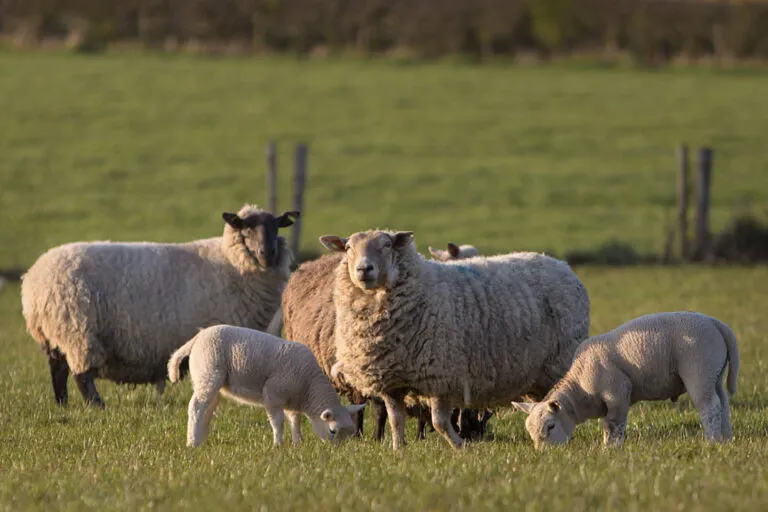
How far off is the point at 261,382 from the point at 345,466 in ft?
5.54

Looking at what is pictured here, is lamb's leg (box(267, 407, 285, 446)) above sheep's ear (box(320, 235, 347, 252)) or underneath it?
underneath

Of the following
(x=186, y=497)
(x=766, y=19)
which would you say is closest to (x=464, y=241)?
(x=186, y=497)

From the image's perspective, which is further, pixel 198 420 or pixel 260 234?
pixel 260 234

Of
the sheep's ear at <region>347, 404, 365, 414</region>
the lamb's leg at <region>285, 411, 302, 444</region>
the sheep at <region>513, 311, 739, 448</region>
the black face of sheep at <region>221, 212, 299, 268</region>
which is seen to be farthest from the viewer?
the black face of sheep at <region>221, 212, 299, 268</region>

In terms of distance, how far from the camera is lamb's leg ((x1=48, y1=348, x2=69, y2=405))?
1065 cm

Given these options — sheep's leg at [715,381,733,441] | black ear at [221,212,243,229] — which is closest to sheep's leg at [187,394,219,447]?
black ear at [221,212,243,229]

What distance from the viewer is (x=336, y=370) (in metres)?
8.79

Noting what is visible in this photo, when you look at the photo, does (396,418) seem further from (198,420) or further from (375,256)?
(198,420)

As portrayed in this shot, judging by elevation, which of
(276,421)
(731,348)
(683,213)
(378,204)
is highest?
(731,348)

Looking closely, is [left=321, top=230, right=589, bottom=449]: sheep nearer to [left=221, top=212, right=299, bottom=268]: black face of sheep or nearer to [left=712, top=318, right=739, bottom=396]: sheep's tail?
[left=712, top=318, right=739, bottom=396]: sheep's tail

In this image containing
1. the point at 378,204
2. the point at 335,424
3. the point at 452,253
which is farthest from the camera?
the point at 378,204

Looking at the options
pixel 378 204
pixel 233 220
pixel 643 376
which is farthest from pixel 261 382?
pixel 378 204

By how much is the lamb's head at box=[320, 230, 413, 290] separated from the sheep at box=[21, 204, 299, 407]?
8.85 feet

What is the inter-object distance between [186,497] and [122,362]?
5055 millimetres
